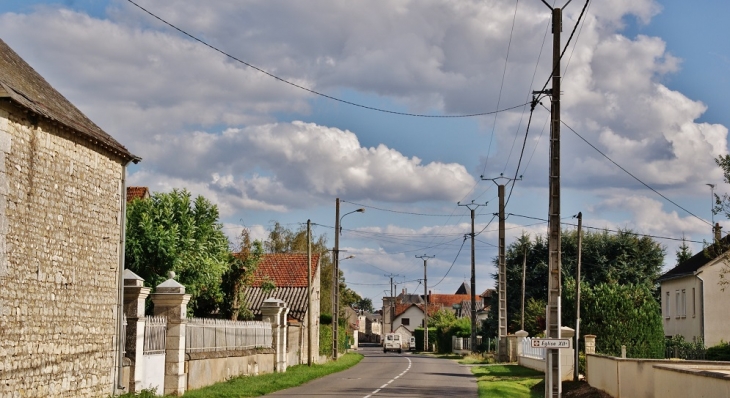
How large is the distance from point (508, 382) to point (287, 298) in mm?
21279

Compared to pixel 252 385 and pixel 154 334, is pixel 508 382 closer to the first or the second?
pixel 252 385

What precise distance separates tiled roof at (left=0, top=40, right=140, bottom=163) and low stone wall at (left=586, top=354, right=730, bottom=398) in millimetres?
12108

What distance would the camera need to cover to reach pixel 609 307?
1458 inches

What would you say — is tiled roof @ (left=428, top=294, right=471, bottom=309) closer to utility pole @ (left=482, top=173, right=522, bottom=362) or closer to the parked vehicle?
the parked vehicle

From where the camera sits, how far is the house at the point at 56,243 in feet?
53.6

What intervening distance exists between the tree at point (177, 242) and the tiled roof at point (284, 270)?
592 inches

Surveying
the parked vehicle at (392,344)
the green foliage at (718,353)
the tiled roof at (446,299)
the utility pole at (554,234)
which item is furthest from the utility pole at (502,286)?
the tiled roof at (446,299)

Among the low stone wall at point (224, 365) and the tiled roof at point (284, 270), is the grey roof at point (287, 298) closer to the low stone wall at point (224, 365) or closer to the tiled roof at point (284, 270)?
the tiled roof at point (284, 270)

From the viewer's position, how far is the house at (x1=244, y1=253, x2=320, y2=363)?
48378 millimetres

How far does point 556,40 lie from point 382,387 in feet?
38.9

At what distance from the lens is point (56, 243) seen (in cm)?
1828

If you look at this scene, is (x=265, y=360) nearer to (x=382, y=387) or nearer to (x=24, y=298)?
(x=382, y=387)

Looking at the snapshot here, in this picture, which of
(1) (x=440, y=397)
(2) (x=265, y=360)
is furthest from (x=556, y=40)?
(2) (x=265, y=360)

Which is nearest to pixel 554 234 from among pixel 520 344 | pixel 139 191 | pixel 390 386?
pixel 390 386
